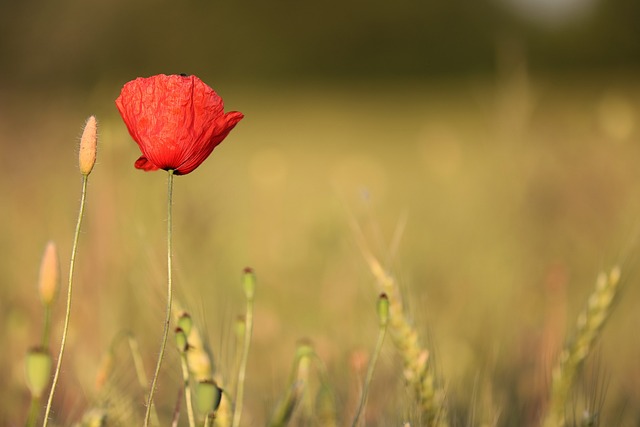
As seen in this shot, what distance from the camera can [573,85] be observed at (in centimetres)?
866

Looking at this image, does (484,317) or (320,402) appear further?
(484,317)

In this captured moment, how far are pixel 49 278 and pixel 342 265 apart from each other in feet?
3.98

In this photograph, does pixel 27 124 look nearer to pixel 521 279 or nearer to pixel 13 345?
pixel 13 345

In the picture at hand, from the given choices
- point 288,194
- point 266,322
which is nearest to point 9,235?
point 266,322

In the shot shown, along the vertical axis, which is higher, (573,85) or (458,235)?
(573,85)

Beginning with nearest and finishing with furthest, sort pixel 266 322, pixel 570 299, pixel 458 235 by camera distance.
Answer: pixel 266 322, pixel 570 299, pixel 458 235

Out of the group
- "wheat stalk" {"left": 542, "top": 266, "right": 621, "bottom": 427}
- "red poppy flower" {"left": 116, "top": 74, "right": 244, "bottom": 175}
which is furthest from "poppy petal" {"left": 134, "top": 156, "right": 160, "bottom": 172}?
"wheat stalk" {"left": 542, "top": 266, "right": 621, "bottom": 427}

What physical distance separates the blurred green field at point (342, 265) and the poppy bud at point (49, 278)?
144mm

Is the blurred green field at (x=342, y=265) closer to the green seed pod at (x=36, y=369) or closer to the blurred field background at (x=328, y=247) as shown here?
the blurred field background at (x=328, y=247)

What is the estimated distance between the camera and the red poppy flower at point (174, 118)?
628mm

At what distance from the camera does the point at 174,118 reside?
2.06ft

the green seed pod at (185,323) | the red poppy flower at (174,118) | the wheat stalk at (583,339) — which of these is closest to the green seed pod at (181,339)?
the green seed pod at (185,323)

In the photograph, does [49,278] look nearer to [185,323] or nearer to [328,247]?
[185,323]

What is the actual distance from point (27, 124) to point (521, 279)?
→ 4.32 ft
